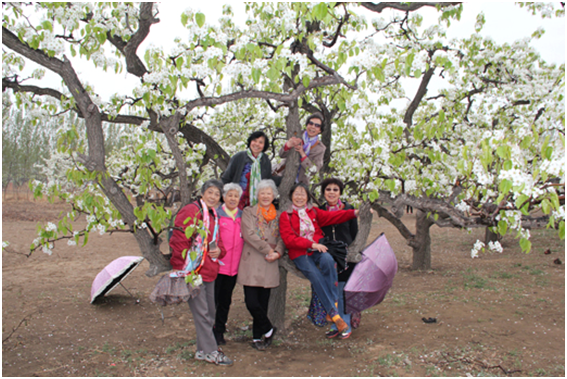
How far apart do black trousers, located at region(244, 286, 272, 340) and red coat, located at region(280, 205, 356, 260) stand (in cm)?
54

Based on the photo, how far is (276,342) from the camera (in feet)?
16.1

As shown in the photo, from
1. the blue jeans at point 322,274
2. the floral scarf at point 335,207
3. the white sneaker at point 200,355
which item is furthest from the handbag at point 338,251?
the white sneaker at point 200,355

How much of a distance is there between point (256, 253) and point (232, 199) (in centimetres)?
67

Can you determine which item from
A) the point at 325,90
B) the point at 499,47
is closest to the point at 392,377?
the point at 325,90

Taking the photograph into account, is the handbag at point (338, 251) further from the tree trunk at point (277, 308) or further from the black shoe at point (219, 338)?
the black shoe at point (219, 338)

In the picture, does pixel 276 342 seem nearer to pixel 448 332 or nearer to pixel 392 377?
pixel 392 377

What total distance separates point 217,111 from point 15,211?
19461 mm

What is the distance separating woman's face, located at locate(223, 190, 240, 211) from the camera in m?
4.34

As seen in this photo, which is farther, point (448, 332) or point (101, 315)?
point (101, 315)

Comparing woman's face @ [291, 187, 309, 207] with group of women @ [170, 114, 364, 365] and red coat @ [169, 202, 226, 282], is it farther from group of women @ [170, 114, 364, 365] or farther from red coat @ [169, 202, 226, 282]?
red coat @ [169, 202, 226, 282]

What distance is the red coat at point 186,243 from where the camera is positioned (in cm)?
397

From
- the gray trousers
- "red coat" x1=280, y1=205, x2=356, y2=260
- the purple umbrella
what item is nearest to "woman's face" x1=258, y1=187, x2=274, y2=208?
"red coat" x1=280, y1=205, x2=356, y2=260

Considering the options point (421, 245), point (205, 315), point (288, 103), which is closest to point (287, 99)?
point (288, 103)

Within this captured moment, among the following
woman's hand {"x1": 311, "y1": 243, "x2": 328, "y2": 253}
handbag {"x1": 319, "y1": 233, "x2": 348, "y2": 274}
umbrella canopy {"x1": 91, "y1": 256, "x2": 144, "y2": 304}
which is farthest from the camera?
umbrella canopy {"x1": 91, "y1": 256, "x2": 144, "y2": 304}
